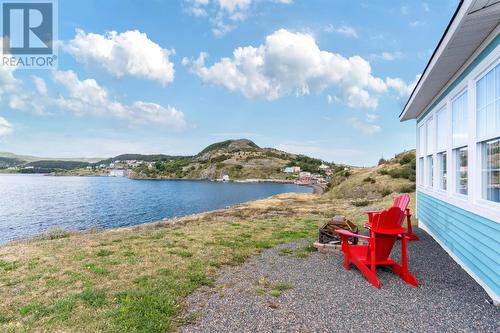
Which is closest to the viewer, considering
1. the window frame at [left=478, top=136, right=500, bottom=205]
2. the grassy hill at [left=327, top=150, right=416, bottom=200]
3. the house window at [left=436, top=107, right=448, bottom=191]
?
the window frame at [left=478, top=136, right=500, bottom=205]

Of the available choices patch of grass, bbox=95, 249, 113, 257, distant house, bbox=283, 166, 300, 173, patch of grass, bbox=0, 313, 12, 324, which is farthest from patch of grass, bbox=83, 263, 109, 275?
distant house, bbox=283, 166, 300, 173

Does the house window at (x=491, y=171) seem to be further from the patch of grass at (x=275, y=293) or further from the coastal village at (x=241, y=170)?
the coastal village at (x=241, y=170)

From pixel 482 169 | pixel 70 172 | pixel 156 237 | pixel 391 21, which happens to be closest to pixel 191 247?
pixel 156 237

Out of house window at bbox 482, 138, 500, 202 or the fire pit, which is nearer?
house window at bbox 482, 138, 500, 202

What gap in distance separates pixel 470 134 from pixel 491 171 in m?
0.75

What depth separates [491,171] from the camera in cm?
457

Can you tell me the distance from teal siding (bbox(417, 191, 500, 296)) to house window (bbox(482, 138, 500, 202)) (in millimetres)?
370

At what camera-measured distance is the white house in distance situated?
13.8 ft

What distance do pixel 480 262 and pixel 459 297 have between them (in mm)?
821

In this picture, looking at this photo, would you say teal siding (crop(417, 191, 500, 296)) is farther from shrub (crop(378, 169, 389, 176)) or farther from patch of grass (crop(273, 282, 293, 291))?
shrub (crop(378, 169, 389, 176))

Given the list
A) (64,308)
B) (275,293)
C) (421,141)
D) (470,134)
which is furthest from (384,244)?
(421,141)

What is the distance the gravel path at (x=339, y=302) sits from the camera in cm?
365

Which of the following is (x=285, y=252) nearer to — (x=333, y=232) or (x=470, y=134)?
(x=333, y=232)

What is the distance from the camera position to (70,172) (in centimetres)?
16100
